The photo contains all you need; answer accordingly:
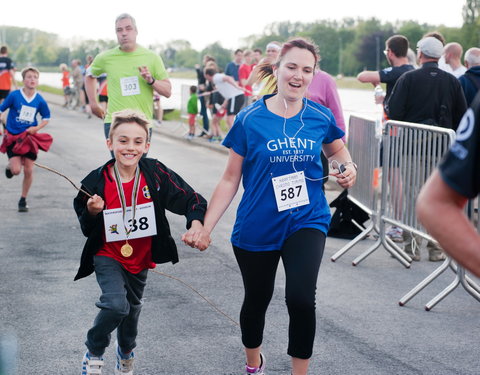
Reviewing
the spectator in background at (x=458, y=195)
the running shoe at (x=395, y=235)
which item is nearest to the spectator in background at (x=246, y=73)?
the running shoe at (x=395, y=235)

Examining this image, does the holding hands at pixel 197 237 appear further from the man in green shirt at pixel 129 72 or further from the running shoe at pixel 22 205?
the running shoe at pixel 22 205

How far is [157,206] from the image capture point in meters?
4.45

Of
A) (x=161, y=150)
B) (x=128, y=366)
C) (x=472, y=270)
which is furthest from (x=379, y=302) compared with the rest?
(x=161, y=150)

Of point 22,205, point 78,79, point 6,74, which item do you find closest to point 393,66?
point 22,205

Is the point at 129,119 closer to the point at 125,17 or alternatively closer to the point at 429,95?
the point at 125,17

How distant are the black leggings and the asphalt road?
1.90 feet

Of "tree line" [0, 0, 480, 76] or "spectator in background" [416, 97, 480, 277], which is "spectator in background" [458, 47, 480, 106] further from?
"tree line" [0, 0, 480, 76]

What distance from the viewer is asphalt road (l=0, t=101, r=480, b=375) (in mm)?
5035

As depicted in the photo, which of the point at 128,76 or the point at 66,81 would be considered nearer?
the point at 128,76

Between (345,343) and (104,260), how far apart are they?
6.01 ft

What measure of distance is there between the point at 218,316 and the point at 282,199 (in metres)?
1.93

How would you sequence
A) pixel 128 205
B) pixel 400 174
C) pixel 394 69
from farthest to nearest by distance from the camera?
1. pixel 394 69
2. pixel 400 174
3. pixel 128 205

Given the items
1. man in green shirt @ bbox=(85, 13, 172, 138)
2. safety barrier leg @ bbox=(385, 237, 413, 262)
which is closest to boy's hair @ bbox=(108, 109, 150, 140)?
man in green shirt @ bbox=(85, 13, 172, 138)

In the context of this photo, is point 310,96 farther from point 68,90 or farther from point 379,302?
point 68,90
